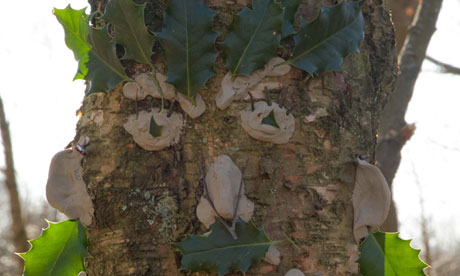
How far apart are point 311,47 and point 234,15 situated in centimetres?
21

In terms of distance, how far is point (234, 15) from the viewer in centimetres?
136

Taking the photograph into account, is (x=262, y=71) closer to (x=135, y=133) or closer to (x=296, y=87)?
(x=296, y=87)

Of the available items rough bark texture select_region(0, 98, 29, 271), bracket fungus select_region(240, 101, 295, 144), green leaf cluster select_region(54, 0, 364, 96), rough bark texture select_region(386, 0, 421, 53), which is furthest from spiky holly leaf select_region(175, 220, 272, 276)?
rough bark texture select_region(0, 98, 29, 271)

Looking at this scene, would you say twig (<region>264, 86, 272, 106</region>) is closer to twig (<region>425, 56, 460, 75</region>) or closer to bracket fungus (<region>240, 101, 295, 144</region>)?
bracket fungus (<region>240, 101, 295, 144</region>)

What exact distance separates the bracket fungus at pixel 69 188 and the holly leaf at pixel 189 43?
13.6 inches

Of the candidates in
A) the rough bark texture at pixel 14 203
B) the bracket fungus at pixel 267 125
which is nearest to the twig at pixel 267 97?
the bracket fungus at pixel 267 125

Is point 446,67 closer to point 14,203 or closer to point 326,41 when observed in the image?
point 326,41

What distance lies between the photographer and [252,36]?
1.37 m

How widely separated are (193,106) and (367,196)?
1.67 ft

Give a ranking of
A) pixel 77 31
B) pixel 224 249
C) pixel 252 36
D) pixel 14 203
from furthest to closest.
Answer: pixel 14 203 < pixel 77 31 < pixel 252 36 < pixel 224 249

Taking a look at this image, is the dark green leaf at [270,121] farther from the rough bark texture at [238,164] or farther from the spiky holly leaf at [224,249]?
the spiky holly leaf at [224,249]

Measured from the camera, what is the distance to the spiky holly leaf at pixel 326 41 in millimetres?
Answer: 1396

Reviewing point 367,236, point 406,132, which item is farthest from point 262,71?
point 406,132

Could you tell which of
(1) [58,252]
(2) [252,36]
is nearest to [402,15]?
(2) [252,36]
